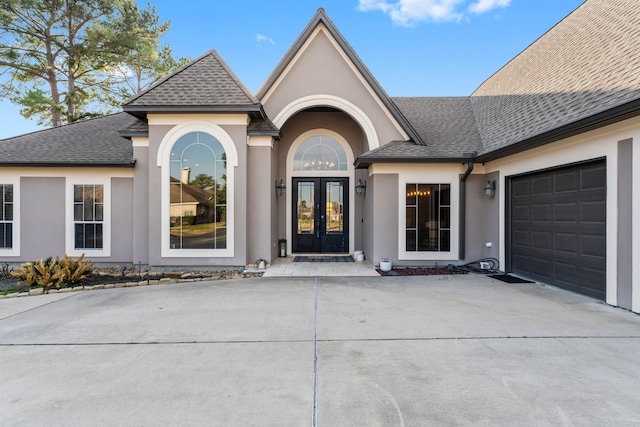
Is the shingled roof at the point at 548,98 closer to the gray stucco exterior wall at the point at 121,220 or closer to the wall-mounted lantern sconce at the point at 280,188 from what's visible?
the wall-mounted lantern sconce at the point at 280,188

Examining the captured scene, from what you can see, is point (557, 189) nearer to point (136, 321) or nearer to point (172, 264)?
point (136, 321)

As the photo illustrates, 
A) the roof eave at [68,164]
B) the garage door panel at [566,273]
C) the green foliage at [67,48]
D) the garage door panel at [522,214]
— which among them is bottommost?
the garage door panel at [566,273]

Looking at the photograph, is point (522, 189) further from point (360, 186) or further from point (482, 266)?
point (360, 186)

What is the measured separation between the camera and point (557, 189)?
6859mm

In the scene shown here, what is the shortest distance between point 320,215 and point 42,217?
815cm

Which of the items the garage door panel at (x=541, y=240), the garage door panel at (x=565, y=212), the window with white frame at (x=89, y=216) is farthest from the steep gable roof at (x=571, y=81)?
the window with white frame at (x=89, y=216)

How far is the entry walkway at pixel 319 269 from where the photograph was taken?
325 inches

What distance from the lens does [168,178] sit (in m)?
8.49

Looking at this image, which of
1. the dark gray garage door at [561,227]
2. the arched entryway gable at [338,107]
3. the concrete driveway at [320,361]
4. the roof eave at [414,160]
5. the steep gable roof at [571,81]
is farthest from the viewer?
the arched entryway gable at [338,107]

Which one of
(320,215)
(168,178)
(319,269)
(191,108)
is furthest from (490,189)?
(168,178)

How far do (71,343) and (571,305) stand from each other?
24.6 feet

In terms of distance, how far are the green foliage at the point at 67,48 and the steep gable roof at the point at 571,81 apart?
16.4 meters

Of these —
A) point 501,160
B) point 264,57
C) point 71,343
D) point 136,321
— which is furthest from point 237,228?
point 264,57

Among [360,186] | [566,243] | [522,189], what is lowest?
[566,243]
